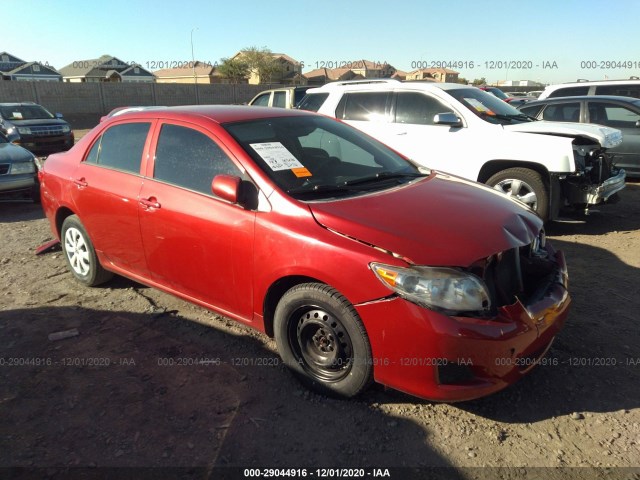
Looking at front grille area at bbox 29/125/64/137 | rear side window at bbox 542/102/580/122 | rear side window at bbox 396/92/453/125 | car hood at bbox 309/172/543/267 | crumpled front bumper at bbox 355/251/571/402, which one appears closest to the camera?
crumpled front bumper at bbox 355/251/571/402

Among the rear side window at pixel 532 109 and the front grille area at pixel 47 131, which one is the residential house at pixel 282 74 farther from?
the rear side window at pixel 532 109

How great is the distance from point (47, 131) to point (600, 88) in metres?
15.0

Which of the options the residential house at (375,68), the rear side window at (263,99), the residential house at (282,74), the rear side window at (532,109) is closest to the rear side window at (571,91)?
the rear side window at (532,109)

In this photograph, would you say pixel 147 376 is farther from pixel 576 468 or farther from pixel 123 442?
pixel 576 468

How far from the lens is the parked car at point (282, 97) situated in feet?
37.3

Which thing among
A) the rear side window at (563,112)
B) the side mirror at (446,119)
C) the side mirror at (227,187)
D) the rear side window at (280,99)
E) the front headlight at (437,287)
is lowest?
the front headlight at (437,287)

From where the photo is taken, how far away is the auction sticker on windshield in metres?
2.99

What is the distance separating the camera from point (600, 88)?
9.99 m

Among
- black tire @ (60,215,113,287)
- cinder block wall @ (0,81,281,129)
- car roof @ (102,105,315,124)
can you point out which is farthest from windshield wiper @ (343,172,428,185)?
cinder block wall @ (0,81,281,129)

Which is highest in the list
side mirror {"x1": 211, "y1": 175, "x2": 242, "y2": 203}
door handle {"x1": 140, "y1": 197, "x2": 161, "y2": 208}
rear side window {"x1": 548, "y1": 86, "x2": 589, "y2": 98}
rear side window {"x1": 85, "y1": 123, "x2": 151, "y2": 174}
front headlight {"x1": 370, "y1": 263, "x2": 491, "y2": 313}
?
rear side window {"x1": 548, "y1": 86, "x2": 589, "y2": 98}

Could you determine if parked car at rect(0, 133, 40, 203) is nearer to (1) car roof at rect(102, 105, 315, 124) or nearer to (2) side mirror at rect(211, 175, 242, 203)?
(1) car roof at rect(102, 105, 315, 124)

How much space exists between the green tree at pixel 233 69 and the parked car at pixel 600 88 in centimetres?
5617

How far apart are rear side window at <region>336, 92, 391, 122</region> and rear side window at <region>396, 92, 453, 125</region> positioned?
23 cm

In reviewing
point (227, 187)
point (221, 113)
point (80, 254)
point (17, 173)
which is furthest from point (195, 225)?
point (17, 173)
